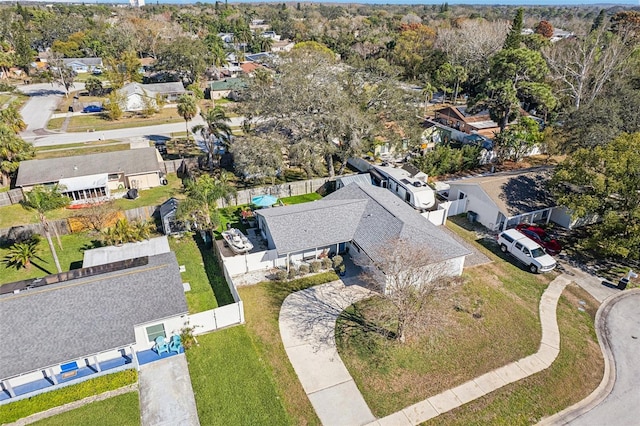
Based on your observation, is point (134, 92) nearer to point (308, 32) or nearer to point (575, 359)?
point (575, 359)

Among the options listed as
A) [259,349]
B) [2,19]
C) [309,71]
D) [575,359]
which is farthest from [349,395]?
[2,19]

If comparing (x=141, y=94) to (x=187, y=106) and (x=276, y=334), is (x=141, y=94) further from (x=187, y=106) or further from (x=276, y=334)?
(x=276, y=334)

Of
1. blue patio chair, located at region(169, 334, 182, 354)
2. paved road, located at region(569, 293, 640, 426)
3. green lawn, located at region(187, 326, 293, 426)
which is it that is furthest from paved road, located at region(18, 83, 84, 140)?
paved road, located at region(569, 293, 640, 426)

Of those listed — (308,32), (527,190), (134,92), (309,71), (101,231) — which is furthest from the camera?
(308,32)

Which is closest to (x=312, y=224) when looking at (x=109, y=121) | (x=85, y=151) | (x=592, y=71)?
(x=85, y=151)

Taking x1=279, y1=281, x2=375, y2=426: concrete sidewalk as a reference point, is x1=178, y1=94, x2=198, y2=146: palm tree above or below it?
above

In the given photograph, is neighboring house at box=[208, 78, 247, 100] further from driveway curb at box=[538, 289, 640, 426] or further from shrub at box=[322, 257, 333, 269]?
driveway curb at box=[538, 289, 640, 426]
